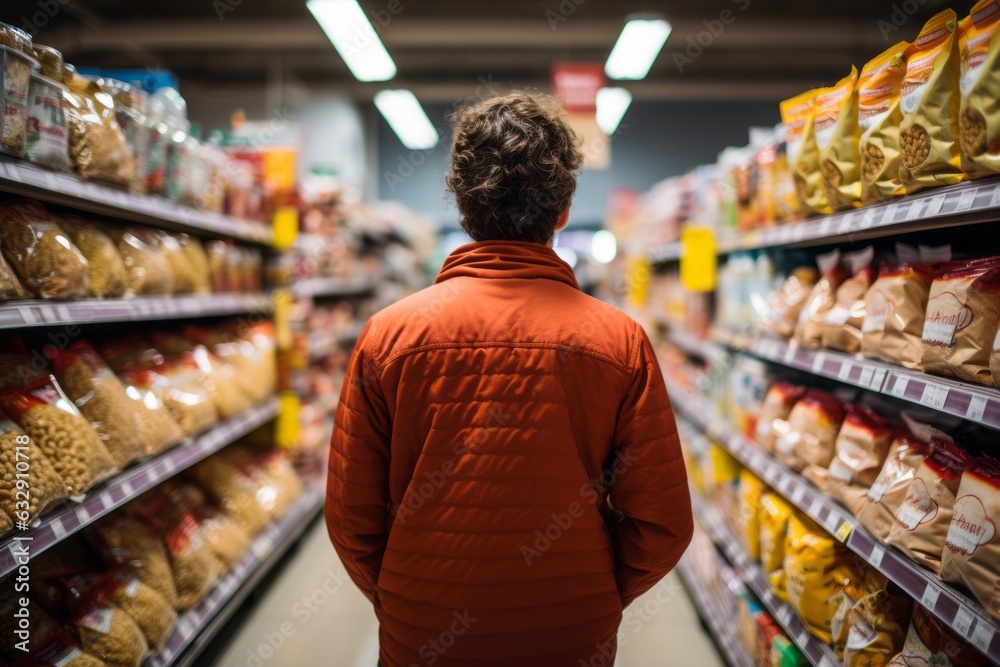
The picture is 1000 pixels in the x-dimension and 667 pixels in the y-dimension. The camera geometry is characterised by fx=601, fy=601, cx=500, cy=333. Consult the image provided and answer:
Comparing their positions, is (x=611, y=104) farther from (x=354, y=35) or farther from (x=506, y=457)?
(x=506, y=457)

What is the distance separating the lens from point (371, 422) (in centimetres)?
131

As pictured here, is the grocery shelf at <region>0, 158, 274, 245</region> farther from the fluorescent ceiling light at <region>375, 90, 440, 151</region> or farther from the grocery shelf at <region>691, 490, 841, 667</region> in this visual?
the fluorescent ceiling light at <region>375, 90, 440, 151</region>

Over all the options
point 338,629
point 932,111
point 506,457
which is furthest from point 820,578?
point 338,629

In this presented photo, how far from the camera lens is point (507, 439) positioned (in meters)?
1.21

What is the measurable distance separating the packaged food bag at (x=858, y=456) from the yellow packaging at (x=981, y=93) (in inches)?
30.4

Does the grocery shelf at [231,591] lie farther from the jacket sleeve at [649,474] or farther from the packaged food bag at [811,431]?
the packaged food bag at [811,431]

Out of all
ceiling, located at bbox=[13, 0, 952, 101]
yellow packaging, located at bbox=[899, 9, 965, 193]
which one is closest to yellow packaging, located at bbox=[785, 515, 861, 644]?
yellow packaging, located at bbox=[899, 9, 965, 193]

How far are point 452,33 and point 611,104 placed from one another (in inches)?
78.8

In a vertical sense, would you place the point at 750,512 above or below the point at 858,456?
below

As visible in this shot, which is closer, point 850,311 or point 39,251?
point 39,251

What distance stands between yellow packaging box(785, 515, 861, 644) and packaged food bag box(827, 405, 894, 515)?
150 millimetres

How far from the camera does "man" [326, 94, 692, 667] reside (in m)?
1.21

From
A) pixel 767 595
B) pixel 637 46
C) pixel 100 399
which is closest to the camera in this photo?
pixel 100 399

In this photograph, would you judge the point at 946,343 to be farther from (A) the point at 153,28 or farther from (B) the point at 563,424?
(A) the point at 153,28
